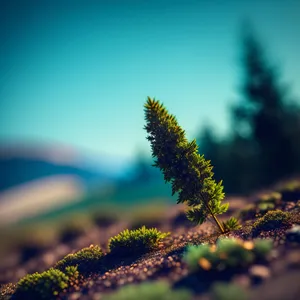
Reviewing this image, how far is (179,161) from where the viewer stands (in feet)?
25.7

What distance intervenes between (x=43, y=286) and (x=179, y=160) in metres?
5.03

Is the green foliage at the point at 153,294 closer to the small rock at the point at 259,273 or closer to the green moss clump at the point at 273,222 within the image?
the small rock at the point at 259,273

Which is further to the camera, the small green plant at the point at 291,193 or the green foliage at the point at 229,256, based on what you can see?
the small green plant at the point at 291,193

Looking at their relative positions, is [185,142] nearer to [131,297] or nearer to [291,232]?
[291,232]

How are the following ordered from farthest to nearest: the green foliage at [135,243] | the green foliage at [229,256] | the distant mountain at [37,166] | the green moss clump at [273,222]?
the distant mountain at [37,166] → the green foliage at [135,243] → the green moss clump at [273,222] → the green foliage at [229,256]

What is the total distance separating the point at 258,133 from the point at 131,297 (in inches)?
733

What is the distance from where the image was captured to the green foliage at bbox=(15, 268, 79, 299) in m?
6.27

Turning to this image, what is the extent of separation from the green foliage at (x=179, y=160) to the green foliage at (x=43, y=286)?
3.92 metres

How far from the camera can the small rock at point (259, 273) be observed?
4.42m

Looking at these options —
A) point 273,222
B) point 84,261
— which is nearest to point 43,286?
point 84,261

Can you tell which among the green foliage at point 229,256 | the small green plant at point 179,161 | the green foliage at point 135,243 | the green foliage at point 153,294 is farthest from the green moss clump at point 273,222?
the green foliage at point 153,294

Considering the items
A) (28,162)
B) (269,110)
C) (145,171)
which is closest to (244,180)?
(269,110)

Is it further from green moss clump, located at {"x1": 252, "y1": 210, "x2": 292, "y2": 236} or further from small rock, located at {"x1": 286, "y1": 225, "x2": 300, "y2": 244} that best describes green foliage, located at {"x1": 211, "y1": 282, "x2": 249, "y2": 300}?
green moss clump, located at {"x1": 252, "y1": 210, "x2": 292, "y2": 236}

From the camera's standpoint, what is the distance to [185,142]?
26.1ft
